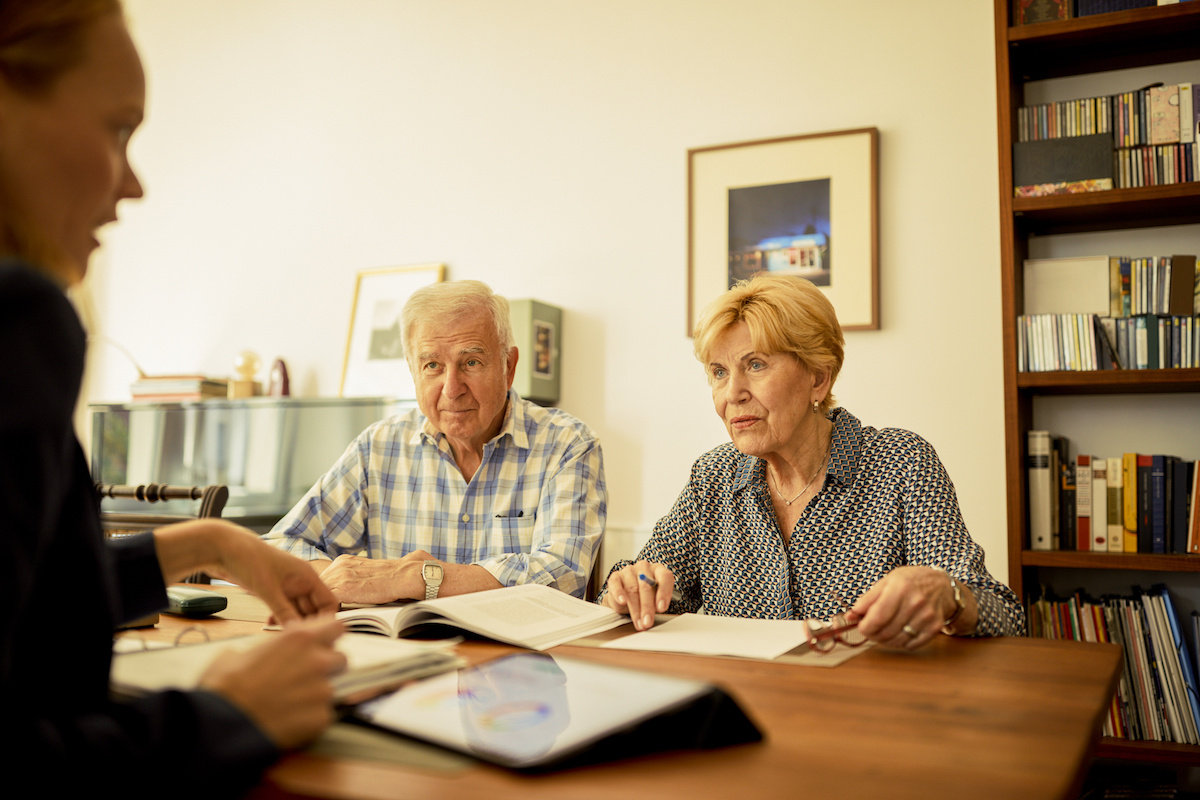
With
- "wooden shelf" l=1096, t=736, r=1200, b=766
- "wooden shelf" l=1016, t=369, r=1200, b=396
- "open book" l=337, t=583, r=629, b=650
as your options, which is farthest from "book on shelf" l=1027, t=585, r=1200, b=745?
"open book" l=337, t=583, r=629, b=650

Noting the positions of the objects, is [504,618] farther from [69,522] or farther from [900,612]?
[69,522]

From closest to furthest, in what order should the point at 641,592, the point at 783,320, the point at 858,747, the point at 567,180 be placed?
1. the point at 858,747
2. the point at 641,592
3. the point at 783,320
4. the point at 567,180

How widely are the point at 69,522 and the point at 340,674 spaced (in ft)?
0.87

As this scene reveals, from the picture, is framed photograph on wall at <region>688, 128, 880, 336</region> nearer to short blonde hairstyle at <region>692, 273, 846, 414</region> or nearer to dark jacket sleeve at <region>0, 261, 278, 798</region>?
short blonde hairstyle at <region>692, 273, 846, 414</region>

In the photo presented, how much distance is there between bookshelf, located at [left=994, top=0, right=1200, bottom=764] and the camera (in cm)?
229

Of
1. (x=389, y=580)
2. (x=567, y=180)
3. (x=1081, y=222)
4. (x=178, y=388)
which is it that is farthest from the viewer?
(x=178, y=388)

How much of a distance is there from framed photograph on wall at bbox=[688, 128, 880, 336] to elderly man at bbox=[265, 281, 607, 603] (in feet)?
4.17

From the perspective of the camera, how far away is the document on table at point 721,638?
43.4 inches

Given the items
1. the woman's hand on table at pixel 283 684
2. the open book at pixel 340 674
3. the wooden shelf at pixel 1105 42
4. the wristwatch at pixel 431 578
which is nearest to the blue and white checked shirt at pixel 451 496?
the wristwatch at pixel 431 578

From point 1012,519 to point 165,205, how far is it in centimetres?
396

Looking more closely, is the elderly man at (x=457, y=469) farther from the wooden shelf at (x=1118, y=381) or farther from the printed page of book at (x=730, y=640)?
the wooden shelf at (x=1118, y=381)

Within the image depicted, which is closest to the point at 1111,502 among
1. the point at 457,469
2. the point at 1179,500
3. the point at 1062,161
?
the point at 1179,500

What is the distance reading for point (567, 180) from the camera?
11.2 feet

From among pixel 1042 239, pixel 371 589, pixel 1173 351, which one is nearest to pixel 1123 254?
pixel 1042 239
